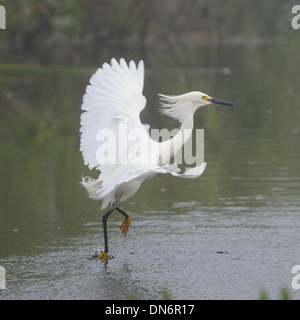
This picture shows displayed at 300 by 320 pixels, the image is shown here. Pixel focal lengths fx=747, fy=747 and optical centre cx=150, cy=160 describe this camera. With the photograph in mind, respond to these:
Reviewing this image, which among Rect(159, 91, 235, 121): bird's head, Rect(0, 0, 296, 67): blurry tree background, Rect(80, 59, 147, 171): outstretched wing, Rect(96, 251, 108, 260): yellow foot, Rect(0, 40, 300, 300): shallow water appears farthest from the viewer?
Rect(0, 0, 296, 67): blurry tree background

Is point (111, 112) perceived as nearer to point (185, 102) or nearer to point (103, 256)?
point (185, 102)

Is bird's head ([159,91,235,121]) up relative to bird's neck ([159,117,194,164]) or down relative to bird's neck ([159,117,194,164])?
up

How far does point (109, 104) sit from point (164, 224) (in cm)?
156

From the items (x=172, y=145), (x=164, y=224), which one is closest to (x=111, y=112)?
(x=172, y=145)

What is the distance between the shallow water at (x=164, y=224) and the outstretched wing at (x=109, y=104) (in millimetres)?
1015

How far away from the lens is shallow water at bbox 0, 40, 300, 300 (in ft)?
21.7

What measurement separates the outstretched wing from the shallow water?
3.33ft

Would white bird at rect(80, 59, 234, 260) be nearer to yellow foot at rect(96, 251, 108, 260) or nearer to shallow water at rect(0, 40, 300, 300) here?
yellow foot at rect(96, 251, 108, 260)

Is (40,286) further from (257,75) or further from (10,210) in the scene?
(257,75)

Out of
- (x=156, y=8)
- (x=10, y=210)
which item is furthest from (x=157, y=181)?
(x=156, y=8)

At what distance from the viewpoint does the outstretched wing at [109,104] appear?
25.4ft

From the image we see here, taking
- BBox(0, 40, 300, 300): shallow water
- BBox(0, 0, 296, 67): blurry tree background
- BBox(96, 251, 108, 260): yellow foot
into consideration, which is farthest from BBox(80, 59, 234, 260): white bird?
BBox(0, 0, 296, 67): blurry tree background

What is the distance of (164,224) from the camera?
8430 mm

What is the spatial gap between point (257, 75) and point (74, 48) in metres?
17.9
